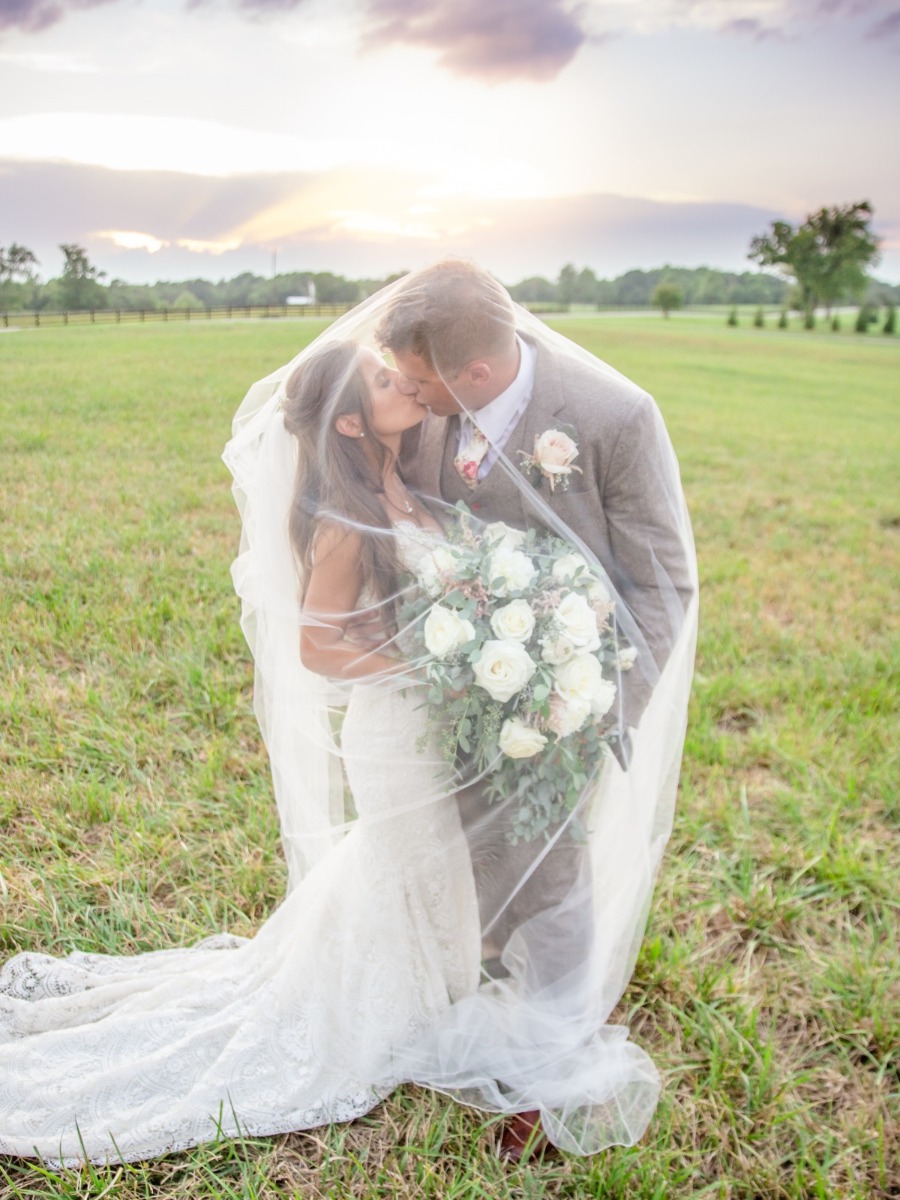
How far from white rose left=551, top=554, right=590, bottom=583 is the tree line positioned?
2.77ft

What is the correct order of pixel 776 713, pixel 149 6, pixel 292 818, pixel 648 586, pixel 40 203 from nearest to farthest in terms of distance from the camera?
pixel 648 586 < pixel 292 818 < pixel 776 713 < pixel 40 203 < pixel 149 6

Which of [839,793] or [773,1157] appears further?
[839,793]

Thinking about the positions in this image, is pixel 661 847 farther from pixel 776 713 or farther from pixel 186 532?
pixel 186 532

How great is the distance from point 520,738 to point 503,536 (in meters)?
0.42

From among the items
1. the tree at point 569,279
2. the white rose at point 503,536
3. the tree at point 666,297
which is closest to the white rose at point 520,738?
the white rose at point 503,536

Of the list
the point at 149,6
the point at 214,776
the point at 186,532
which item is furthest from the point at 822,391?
the point at 214,776

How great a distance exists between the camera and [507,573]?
1.68m

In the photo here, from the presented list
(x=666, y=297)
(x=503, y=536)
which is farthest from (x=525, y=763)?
(x=666, y=297)

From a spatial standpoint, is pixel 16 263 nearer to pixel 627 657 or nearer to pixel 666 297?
pixel 627 657

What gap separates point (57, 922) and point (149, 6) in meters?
6.98

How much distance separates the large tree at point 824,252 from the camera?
49781 millimetres

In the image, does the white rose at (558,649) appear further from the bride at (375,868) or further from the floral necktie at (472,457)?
the floral necktie at (472,457)

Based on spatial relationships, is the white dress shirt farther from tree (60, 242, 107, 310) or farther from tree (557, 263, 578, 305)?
tree (557, 263, 578, 305)

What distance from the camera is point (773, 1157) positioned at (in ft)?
6.82
